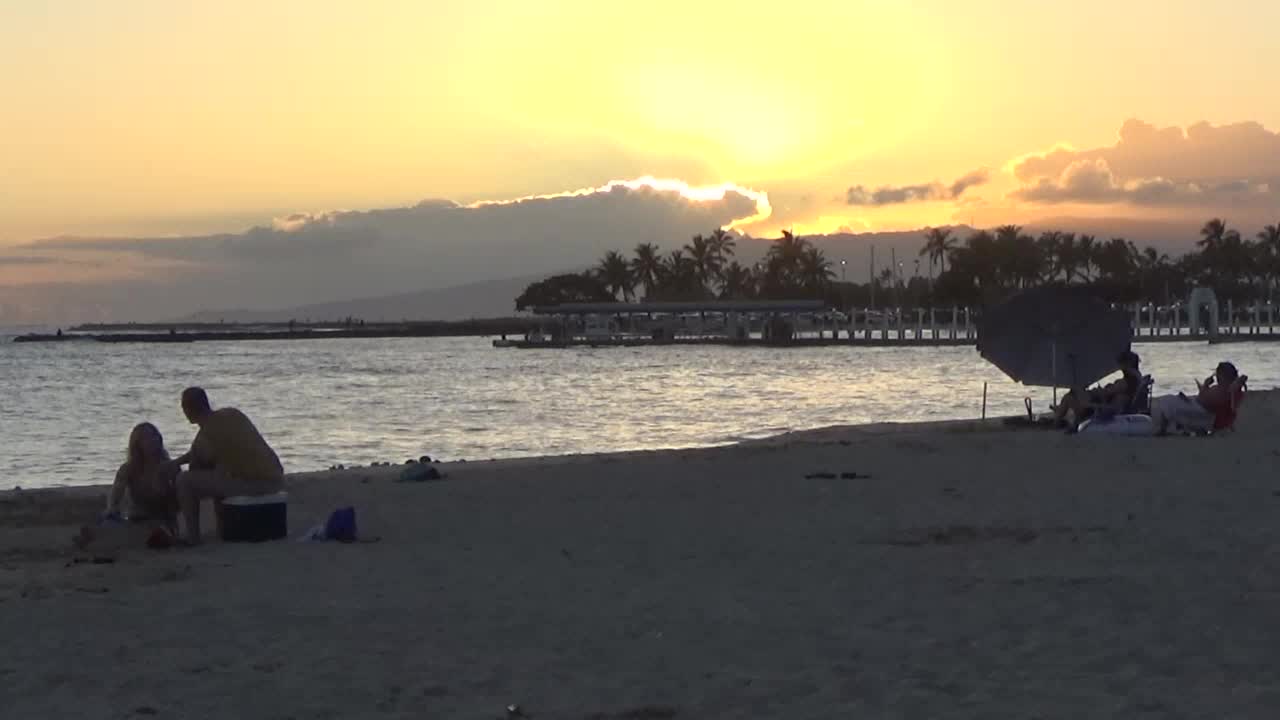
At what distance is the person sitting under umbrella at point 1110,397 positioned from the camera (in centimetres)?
1723

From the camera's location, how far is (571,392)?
51.8m

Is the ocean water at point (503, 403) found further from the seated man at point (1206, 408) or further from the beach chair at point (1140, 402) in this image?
the seated man at point (1206, 408)

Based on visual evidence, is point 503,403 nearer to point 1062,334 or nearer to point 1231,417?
point 1062,334

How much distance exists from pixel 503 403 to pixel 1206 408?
30.0 m

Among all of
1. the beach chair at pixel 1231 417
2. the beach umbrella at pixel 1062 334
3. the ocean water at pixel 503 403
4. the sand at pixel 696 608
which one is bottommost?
the ocean water at pixel 503 403

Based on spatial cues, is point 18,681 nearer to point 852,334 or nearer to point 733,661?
point 733,661

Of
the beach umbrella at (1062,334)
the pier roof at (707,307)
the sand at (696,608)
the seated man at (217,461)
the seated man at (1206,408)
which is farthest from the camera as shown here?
the pier roof at (707,307)

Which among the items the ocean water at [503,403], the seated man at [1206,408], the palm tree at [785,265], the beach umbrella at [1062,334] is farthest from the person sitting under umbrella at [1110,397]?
the palm tree at [785,265]

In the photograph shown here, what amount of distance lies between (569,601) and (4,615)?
9.45 ft

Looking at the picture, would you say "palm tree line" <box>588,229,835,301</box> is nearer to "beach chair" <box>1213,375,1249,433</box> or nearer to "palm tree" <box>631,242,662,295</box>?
"palm tree" <box>631,242,662,295</box>

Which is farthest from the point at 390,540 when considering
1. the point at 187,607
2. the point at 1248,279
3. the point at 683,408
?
the point at 1248,279

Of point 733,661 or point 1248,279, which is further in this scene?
point 1248,279

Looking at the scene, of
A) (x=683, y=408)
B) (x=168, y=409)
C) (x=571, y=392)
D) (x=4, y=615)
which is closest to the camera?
(x=4, y=615)

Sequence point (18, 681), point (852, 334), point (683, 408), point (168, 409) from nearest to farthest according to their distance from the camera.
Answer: point (18, 681) → point (683, 408) → point (168, 409) → point (852, 334)
